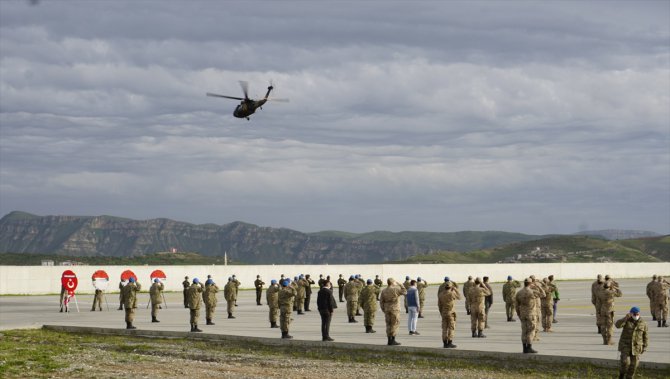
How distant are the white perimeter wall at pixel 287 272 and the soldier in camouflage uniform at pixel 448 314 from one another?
3887 cm

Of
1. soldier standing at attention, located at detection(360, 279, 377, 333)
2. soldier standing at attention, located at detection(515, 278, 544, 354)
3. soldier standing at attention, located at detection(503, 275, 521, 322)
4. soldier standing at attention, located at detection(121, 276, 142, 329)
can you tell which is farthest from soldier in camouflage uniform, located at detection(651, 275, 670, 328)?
soldier standing at attention, located at detection(121, 276, 142, 329)

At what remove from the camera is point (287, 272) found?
7000cm

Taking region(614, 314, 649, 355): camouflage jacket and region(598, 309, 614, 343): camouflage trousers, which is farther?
region(598, 309, 614, 343): camouflage trousers

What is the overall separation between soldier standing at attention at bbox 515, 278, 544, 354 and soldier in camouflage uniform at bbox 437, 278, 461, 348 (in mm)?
1808

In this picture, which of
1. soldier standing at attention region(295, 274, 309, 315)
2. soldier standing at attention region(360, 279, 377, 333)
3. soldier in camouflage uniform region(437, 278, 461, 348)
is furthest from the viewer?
soldier standing at attention region(295, 274, 309, 315)

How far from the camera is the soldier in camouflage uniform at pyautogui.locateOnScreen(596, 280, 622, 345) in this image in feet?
83.3

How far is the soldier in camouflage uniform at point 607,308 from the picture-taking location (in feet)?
83.3

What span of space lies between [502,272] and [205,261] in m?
108

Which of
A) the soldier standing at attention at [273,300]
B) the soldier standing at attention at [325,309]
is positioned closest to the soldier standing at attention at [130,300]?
the soldier standing at attention at [273,300]

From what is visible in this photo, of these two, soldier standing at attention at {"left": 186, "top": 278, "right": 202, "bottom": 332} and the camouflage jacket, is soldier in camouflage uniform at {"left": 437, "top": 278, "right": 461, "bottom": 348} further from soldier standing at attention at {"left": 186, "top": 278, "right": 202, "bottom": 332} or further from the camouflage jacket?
soldier standing at attention at {"left": 186, "top": 278, "right": 202, "bottom": 332}

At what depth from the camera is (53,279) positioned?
59.9m

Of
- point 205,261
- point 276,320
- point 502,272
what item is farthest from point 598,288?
point 205,261

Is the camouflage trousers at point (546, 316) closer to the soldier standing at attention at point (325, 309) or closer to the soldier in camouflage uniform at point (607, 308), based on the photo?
the soldier in camouflage uniform at point (607, 308)

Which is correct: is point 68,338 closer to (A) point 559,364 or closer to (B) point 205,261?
(A) point 559,364
